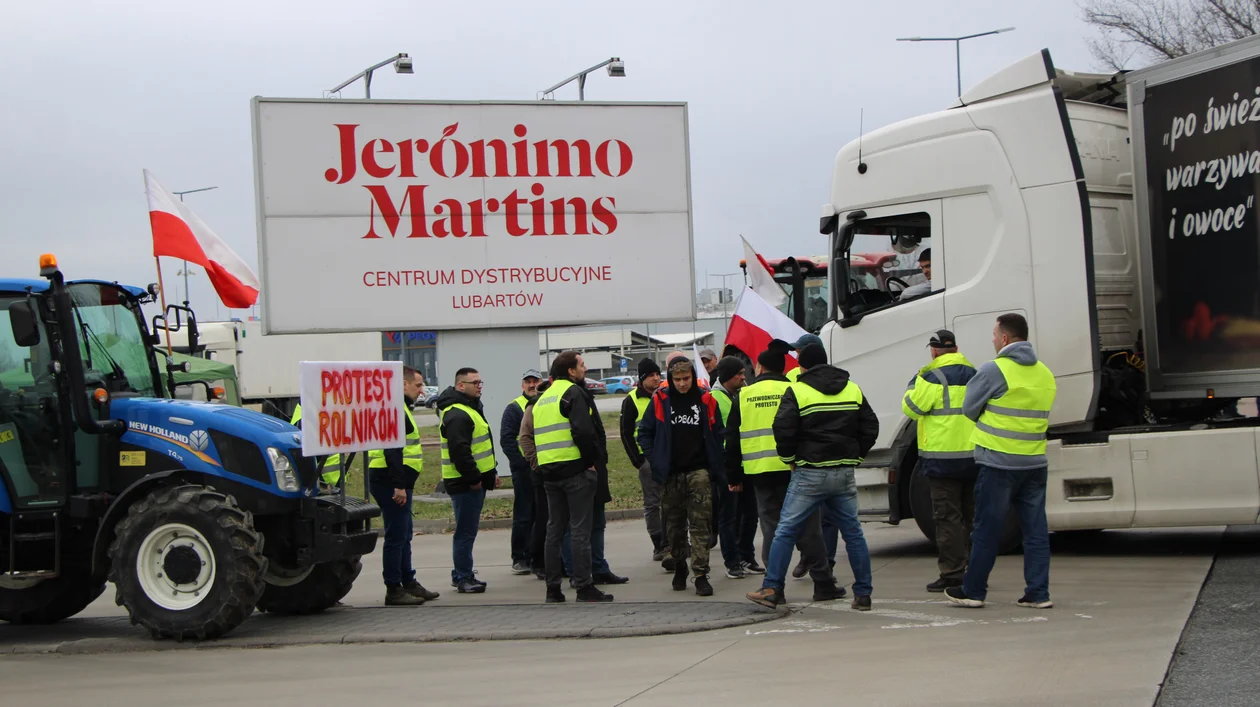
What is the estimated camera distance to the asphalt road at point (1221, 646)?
6000 mm

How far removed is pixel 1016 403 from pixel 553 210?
10844 millimetres

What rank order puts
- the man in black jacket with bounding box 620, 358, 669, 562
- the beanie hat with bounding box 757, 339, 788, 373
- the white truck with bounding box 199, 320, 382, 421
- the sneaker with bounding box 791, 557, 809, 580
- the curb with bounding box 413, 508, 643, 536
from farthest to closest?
the white truck with bounding box 199, 320, 382, 421 < the curb with bounding box 413, 508, 643, 536 < the man in black jacket with bounding box 620, 358, 669, 562 < the sneaker with bounding box 791, 557, 809, 580 < the beanie hat with bounding box 757, 339, 788, 373

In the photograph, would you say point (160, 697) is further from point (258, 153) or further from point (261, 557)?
point (258, 153)

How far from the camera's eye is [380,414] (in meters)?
9.45

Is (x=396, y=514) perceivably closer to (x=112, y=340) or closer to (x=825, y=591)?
(x=112, y=340)

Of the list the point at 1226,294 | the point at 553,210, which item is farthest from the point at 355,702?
the point at 553,210

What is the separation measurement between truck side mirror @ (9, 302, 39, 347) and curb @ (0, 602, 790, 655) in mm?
2085

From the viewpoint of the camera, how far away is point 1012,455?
838 cm

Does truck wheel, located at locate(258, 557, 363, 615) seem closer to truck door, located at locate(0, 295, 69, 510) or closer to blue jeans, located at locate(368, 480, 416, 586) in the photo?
blue jeans, located at locate(368, 480, 416, 586)

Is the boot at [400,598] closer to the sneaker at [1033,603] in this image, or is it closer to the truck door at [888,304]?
the truck door at [888,304]

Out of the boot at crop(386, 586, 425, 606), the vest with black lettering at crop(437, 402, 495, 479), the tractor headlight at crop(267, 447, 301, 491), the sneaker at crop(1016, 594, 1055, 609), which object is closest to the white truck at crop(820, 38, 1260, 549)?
the sneaker at crop(1016, 594, 1055, 609)

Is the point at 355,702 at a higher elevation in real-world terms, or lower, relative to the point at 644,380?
lower

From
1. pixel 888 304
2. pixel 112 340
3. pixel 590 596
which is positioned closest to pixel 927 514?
pixel 888 304

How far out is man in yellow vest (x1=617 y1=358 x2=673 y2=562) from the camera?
37.8ft
